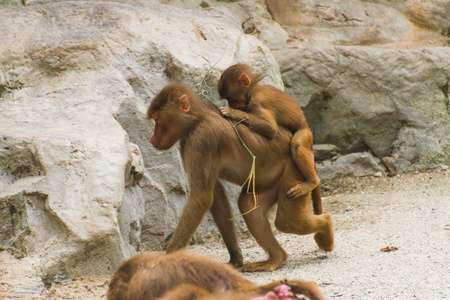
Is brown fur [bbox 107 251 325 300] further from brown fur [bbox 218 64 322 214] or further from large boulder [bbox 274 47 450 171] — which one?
large boulder [bbox 274 47 450 171]

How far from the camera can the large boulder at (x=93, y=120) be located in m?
4.43

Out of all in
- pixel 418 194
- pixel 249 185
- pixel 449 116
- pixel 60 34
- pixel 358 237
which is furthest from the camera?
pixel 449 116

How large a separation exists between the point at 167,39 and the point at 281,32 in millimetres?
3204

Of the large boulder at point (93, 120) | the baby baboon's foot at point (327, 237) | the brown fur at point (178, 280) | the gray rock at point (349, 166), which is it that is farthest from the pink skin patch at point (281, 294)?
the gray rock at point (349, 166)

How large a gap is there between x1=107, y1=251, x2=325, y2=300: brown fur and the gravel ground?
1.18 metres

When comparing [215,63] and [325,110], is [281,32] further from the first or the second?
[215,63]

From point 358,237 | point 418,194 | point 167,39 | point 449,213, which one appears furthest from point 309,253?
point 167,39

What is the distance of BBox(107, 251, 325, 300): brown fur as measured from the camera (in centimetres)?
292

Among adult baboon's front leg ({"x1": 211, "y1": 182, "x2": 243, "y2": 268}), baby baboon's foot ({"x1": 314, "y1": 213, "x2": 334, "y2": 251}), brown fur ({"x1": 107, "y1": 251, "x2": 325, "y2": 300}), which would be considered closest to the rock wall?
adult baboon's front leg ({"x1": 211, "y1": 182, "x2": 243, "y2": 268})

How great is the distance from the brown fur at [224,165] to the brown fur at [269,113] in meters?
0.09

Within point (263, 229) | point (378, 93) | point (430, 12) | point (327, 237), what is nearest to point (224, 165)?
point (263, 229)

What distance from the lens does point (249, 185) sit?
5.45 m

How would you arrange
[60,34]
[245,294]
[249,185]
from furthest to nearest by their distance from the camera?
[60,34]
[249,185]
[245,294]

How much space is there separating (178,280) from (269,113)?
8.78ft
